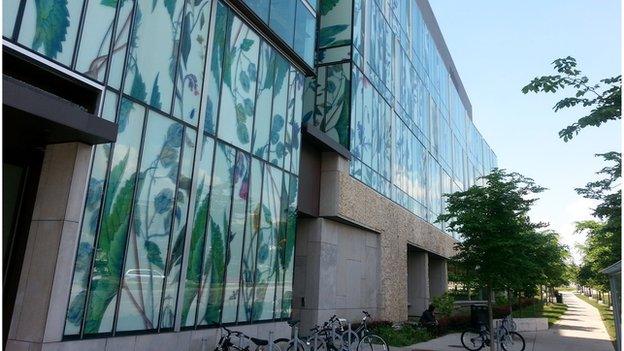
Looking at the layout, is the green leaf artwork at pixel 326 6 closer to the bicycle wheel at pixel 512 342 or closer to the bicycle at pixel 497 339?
the bicycle at pixel 497 339

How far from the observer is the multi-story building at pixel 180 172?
723 centimetres

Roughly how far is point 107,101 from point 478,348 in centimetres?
1332

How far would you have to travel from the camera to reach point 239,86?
11852 mm

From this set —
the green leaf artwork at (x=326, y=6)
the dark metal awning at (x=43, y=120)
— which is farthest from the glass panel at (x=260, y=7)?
the green leaf artwork at (x=326, y=6)

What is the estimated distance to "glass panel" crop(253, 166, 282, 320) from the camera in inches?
479

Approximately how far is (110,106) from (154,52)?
1.71 metres

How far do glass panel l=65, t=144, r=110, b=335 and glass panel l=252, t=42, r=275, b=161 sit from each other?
4.91 meters

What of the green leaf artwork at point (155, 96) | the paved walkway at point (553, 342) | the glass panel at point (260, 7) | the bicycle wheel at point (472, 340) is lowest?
the paved walkway at point (553, 342)

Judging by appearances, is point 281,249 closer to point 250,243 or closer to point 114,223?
point 250,243

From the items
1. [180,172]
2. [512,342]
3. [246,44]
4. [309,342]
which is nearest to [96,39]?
[180,172]

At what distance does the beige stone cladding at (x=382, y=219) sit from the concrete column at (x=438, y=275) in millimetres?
8034

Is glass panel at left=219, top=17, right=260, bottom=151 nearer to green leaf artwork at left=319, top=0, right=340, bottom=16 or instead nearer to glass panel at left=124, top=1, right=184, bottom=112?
glass panel at left=124, top=1, right=184, bottom=112

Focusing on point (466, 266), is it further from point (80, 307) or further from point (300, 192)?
point (80, 307)

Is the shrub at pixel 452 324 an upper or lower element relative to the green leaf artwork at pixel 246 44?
lower
